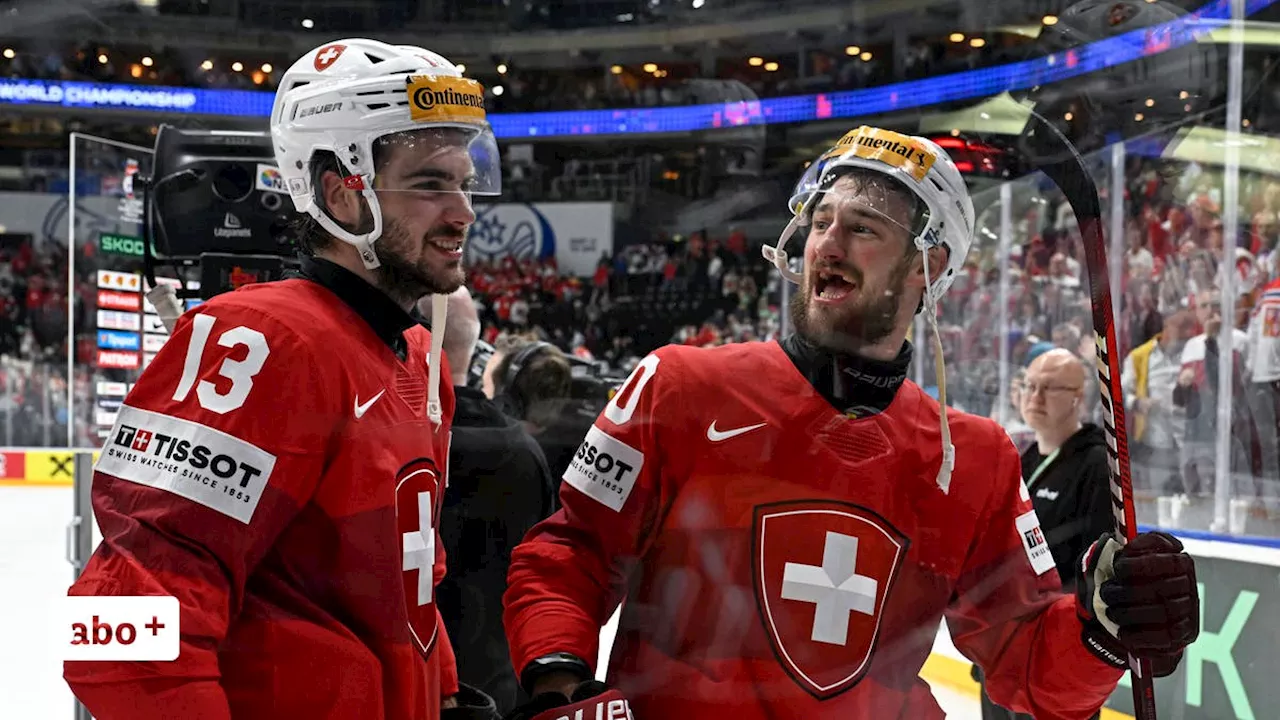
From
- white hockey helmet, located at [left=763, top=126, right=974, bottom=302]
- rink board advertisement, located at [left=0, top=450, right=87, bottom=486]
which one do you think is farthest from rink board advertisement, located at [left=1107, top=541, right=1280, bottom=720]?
rink board advertisement, located at [left=0, top=450, right=87, bottom=486]

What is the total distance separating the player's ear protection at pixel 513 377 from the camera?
137 cm

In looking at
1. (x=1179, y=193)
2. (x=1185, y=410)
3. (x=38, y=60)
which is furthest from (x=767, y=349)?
(x=1185, y=410)

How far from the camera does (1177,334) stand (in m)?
2.25

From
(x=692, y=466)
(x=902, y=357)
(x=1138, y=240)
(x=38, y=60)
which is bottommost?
(x=692, y=466)

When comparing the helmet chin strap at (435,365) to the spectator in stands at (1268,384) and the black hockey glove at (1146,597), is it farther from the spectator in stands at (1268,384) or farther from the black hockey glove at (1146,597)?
the spectator in stands at (1268,384)

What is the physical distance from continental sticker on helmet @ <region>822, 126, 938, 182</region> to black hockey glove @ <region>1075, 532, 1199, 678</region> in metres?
0.44

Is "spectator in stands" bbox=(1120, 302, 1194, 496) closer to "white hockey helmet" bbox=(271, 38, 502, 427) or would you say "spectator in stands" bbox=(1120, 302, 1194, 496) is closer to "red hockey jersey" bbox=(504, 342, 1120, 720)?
"red hockey jersey" bbox=(504, 342, 1120, 720)

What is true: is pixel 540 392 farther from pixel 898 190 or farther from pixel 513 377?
pixel 898 190

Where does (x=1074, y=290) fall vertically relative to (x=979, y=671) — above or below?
above

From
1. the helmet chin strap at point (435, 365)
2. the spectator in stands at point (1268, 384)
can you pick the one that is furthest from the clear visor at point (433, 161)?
the spectator in stands at point (1268, 384)

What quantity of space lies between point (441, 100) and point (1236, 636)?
1.98 meters

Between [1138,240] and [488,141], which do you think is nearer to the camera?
[488,141]

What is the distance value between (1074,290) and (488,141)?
2.74ft

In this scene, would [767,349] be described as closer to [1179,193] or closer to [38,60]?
[38,60]
